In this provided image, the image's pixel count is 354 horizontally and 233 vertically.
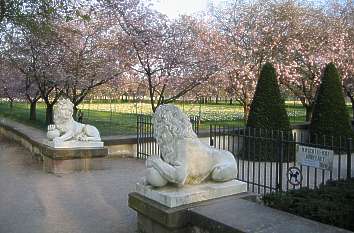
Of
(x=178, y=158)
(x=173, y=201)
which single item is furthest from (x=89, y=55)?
(x=173, y=201)

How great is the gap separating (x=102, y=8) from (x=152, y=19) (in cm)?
212

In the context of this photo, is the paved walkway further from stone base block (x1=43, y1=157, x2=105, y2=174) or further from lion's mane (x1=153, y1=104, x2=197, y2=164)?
lion's mane (x1=153, y1=104, x2=197, y2=164)

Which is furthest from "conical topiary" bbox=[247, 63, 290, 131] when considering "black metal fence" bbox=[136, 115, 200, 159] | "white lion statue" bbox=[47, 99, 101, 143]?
"white lion statue" bbox=[47, 99, 101, 143]

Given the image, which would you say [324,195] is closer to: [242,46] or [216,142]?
[216,142]

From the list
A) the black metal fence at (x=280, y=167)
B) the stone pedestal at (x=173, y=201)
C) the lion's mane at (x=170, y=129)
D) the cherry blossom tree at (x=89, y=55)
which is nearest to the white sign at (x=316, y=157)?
the black metal fence at (x=280, y=167)

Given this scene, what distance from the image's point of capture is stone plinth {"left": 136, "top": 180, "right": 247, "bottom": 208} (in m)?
4.45

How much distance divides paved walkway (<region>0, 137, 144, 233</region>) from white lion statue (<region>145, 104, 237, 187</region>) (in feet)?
4.07

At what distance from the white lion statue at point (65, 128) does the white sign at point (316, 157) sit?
5.63 meters

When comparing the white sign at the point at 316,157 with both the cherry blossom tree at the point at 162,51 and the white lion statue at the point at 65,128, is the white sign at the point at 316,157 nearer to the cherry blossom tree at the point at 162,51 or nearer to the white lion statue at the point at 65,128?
the white lion statue at the point at 65,128

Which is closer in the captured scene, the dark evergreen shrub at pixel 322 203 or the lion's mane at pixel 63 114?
the dark evergreen shrub at pixel 322 203

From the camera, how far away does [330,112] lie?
14438mm

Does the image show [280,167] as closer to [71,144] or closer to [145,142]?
[71,144]

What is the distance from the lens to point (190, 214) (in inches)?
169

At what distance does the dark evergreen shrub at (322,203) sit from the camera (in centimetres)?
436
